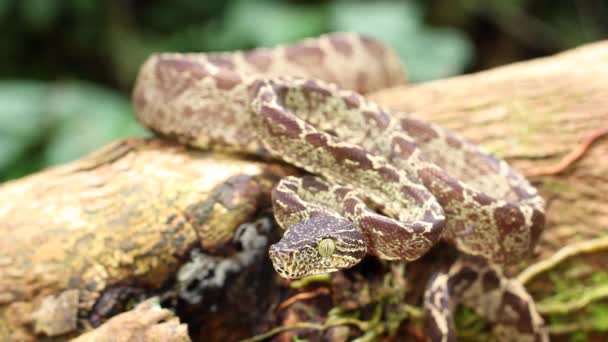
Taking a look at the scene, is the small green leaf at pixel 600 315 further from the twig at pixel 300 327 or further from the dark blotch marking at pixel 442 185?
the twig at pixel 300 327

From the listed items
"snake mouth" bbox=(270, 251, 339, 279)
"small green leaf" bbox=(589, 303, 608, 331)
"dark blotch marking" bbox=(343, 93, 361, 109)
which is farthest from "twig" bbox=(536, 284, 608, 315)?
"snake mouth" bbox=(270, 251, 339, 279)

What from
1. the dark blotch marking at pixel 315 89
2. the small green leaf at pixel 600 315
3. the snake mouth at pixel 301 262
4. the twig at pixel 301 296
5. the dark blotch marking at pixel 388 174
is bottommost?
the small green leaf at pixel 600 315

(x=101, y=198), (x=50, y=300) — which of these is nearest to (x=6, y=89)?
(x=101, y=198)

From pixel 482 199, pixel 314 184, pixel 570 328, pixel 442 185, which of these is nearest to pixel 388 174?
pixel 442 185

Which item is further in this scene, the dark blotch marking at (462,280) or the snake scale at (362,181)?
the dark blotch marking at (462,280)

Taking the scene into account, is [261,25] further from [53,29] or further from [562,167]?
[562,167]

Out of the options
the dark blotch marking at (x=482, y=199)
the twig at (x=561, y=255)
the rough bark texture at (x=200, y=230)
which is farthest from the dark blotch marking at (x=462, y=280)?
the dark blotch marking at (x=482, y=199)
